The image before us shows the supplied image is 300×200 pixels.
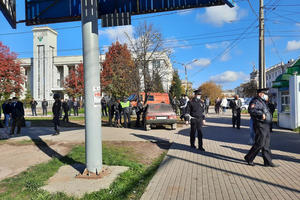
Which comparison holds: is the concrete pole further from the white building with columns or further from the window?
the white building with columns

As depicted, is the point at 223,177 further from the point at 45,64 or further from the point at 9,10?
the point at 45,64

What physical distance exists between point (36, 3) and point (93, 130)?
5241 mm

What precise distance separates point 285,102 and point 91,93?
37.6 ft

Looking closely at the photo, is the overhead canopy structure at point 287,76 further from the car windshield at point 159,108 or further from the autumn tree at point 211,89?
the autumn tree at point 211,89

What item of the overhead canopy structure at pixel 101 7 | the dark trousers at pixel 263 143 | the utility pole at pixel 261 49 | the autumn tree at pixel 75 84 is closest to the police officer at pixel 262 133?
the dark trousers at pixel 263 143

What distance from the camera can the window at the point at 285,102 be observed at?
11738mm

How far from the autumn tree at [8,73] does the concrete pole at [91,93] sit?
15.8 metres

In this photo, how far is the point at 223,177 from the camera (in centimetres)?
451

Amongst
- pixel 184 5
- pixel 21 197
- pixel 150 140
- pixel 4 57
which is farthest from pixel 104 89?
pixel 21 197

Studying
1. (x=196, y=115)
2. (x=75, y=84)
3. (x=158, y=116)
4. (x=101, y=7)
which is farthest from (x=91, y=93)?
(x=75, y=84)

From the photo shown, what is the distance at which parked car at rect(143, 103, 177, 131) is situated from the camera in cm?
1137

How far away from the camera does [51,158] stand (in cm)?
625

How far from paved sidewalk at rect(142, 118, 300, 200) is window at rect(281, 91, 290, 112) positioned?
5.67 meters

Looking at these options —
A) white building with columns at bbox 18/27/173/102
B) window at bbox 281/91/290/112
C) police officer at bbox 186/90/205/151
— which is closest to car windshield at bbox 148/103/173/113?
police officer at bbox 186/90/205/151
